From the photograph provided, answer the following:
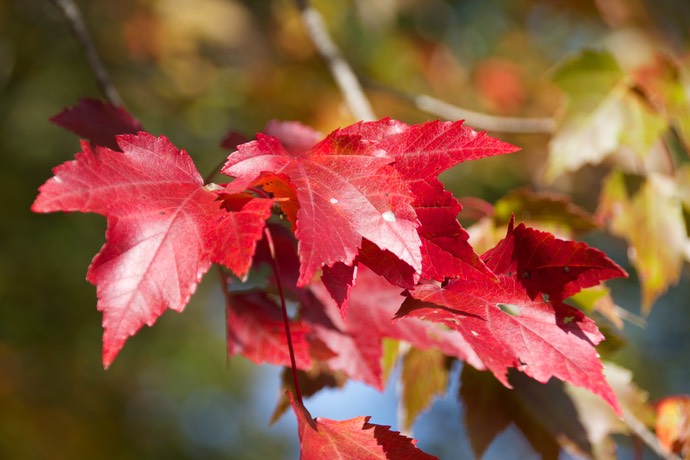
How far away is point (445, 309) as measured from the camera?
23.3 inches

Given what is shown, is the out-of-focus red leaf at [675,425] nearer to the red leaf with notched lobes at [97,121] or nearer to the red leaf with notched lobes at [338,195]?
the red leaf with notched lobes at [338,195]

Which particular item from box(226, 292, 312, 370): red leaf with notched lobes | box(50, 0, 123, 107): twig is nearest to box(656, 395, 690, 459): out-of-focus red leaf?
box(226, 292, 312, 370): red leaf with notched lobes

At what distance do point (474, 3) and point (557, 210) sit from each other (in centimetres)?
370

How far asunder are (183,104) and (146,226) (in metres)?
2.90

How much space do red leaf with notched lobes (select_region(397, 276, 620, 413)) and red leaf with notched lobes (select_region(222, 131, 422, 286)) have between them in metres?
0.07

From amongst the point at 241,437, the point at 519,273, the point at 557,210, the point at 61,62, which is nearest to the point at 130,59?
the point at 61,62

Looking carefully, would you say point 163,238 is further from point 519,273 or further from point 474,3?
point 474,3

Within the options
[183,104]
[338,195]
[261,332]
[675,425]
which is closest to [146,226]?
[338,195]

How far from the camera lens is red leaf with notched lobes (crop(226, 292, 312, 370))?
2.55 feet

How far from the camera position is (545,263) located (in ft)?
2.07

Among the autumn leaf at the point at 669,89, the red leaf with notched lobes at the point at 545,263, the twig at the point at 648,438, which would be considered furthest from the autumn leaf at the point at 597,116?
the red leaf with notched lobes at the point at 545,263

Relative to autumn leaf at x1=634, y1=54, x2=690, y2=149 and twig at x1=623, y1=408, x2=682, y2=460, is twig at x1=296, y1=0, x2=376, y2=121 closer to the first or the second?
autumn leaf at x1=634, y1=54, x2=690, y2=149

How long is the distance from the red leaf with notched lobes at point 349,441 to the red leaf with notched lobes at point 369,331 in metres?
0.20

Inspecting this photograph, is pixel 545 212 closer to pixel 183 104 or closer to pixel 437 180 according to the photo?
pixel 437 180
